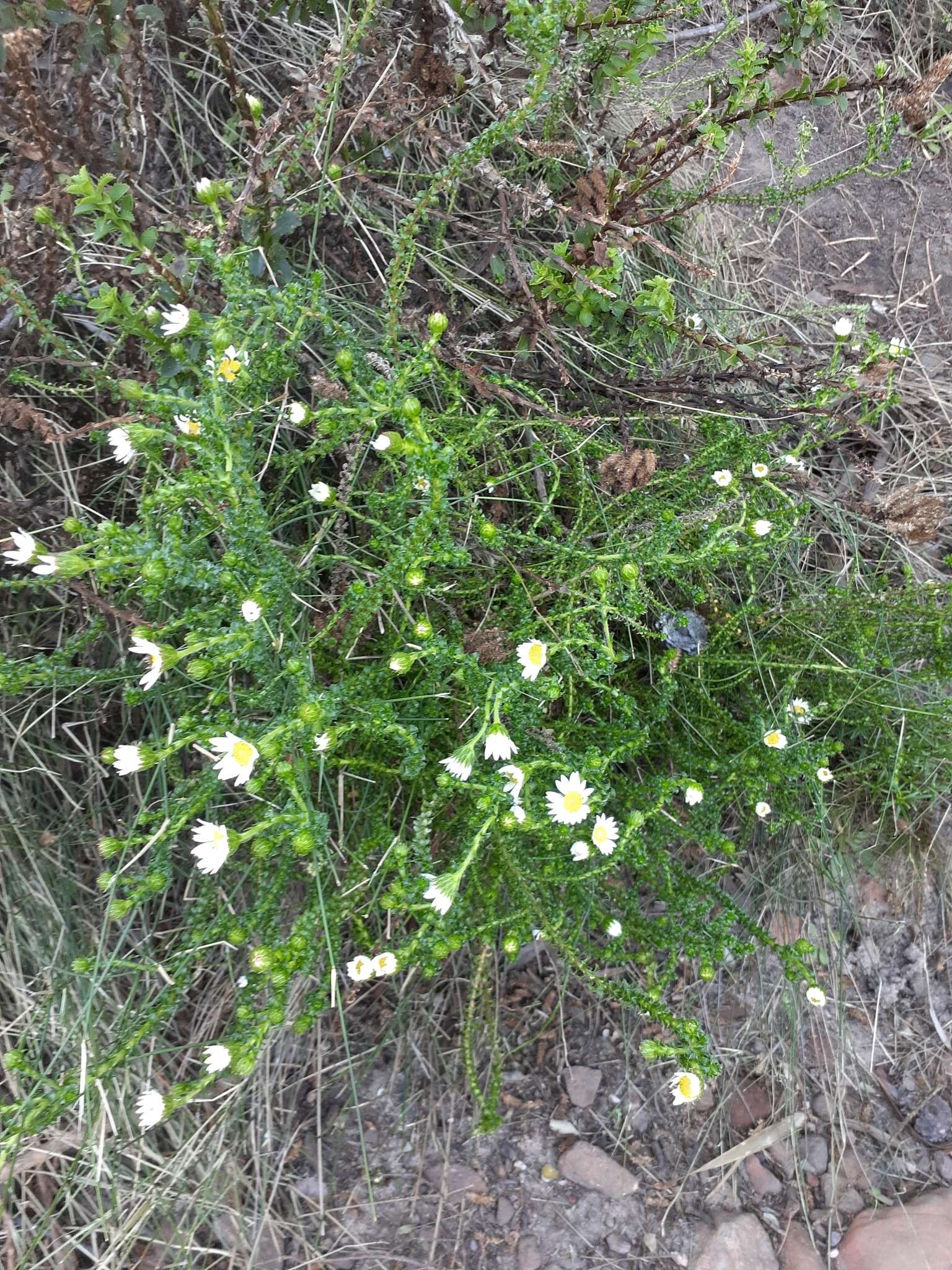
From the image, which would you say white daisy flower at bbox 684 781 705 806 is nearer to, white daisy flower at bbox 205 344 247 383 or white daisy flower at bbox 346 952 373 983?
white daisy flower at bbox 346 952 373 983

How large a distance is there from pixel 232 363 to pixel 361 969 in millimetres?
1295

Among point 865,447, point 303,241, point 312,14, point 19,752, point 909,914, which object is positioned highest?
point 312,14

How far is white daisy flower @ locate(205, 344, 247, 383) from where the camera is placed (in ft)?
5.70

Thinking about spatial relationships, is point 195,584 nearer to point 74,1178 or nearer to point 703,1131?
point 74,1178

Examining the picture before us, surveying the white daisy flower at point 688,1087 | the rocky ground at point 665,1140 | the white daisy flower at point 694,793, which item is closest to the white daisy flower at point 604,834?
the white daisy flower at point 694,793

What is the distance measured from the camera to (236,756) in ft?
5.10

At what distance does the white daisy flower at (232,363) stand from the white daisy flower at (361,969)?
1.22 metres

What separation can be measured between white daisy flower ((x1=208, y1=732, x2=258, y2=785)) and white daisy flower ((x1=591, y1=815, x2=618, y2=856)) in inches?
28.9

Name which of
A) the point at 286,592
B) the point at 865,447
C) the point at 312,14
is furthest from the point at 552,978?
the point at 312,14

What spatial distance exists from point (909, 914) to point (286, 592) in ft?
7.01

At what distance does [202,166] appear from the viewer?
243cm

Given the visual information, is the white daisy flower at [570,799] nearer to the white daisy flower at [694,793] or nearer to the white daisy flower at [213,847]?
the white daisy flower at [694,793]

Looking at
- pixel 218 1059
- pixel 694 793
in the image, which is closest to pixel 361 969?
pixel 218 1059

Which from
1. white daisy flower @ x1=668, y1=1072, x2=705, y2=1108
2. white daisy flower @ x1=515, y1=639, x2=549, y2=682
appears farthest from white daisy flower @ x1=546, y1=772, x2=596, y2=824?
white daisy flower @ x1=668, y1=1072, x2=705, y2=1108
